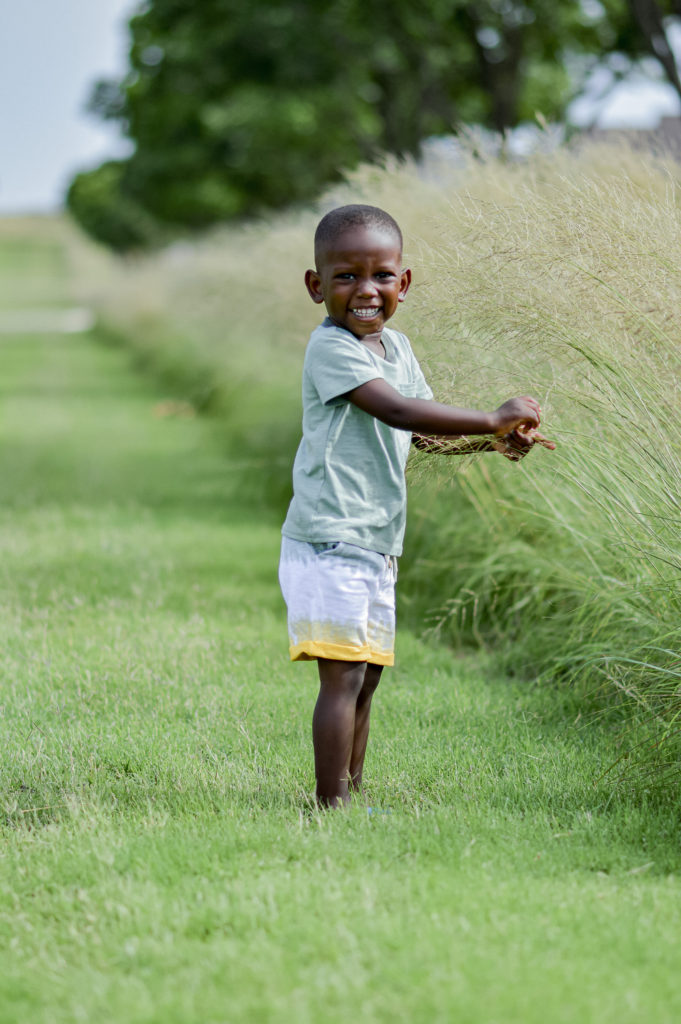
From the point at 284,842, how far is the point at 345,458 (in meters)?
0.89

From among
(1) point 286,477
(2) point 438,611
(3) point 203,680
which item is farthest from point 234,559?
(3) point 203,680

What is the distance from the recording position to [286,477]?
7.27 metres

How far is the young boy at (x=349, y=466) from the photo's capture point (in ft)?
9.32

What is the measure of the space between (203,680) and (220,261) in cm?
1056

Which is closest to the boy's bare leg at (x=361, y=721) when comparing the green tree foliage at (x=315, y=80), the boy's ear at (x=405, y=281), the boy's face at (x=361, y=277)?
the boy's face at (x=361, y=277)

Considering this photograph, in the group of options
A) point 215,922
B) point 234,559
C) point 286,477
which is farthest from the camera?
point 286,477

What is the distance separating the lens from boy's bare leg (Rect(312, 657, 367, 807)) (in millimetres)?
2885

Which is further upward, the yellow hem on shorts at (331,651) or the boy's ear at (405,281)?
the boy's ear at (405,281)

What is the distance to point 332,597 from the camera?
9.43ft

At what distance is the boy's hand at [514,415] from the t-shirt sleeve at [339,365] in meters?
0.30

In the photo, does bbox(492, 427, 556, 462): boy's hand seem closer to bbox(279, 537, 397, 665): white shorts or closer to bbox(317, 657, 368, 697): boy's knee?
bbox(279, 537, 397, 665): white shorts

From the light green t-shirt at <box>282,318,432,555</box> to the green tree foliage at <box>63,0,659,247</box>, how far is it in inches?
531

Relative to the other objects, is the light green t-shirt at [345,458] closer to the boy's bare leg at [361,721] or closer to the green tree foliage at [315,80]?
the boy's bare leg at [361,721]

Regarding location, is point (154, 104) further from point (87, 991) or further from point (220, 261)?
point (87, 991)
